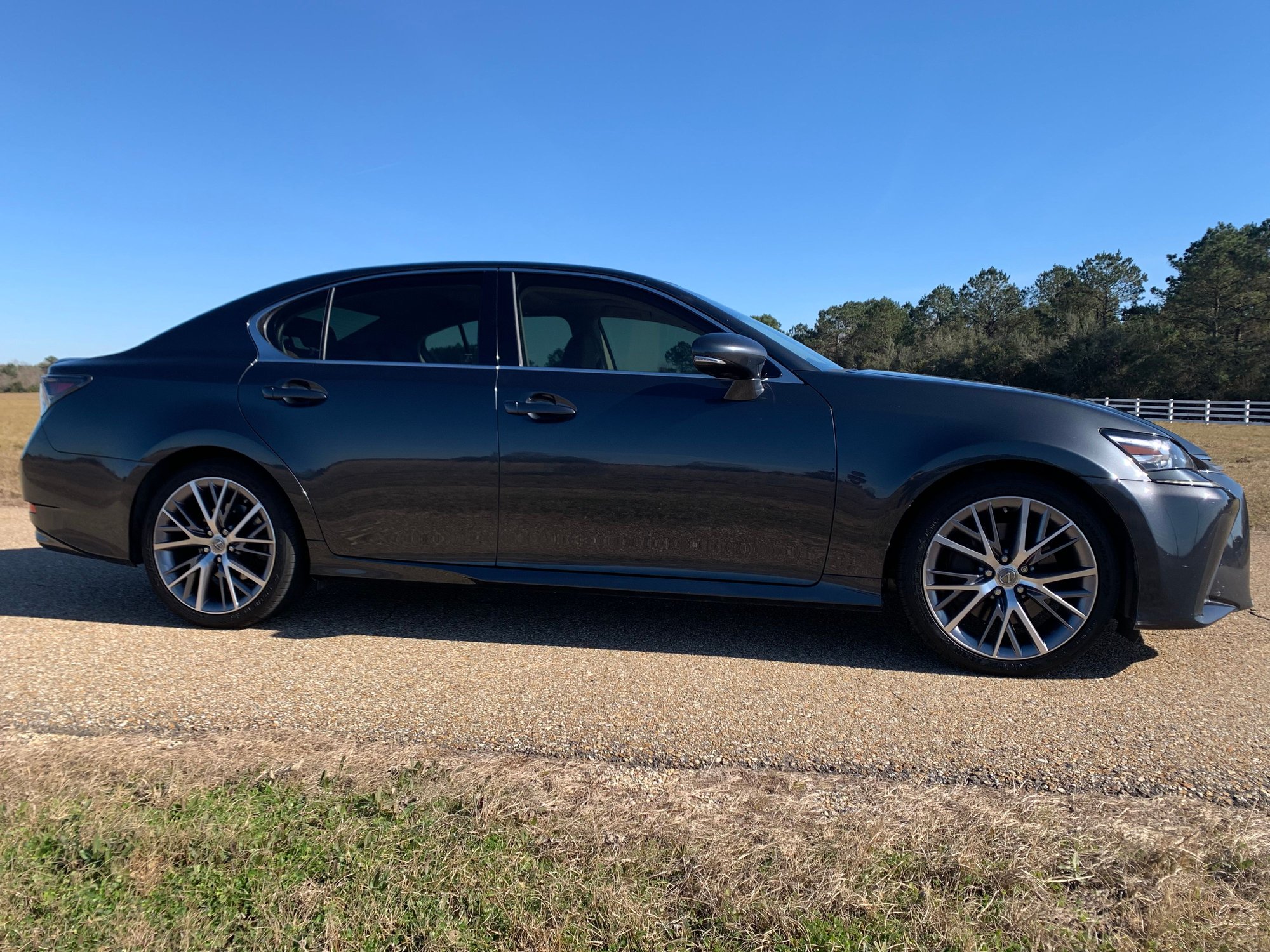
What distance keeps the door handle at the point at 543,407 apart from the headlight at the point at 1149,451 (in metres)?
2.04

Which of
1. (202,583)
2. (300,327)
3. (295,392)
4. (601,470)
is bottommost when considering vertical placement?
(202,583)

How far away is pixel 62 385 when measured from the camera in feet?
12.0

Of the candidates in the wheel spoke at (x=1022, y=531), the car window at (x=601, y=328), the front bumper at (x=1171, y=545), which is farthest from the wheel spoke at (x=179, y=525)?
the front bumper at (x=1171, y=545)

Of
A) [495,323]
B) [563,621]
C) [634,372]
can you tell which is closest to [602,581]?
[563,621]

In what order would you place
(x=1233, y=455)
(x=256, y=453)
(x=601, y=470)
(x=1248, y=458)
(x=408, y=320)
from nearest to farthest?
1. (x=601, y=470)
2. (x=256, y=453)
3. (x=408, y=320)
4. (x=1248, y=458)
5. (x=1233, y=455)

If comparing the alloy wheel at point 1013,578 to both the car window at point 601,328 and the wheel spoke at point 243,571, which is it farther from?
the wheel spoke at point 243,571

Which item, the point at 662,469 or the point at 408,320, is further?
the point at 408,320

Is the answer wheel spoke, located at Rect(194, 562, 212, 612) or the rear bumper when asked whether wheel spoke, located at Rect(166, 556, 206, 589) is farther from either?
the rear bumper

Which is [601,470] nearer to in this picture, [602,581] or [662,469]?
[662,469]

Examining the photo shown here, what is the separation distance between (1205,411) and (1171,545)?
37.3 meters

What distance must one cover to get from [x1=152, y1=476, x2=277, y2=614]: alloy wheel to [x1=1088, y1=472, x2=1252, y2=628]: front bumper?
335 centimetres

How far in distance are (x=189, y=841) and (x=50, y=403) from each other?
2.94m

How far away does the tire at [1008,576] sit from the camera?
2.93m

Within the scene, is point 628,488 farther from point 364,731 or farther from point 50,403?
point 50,403
